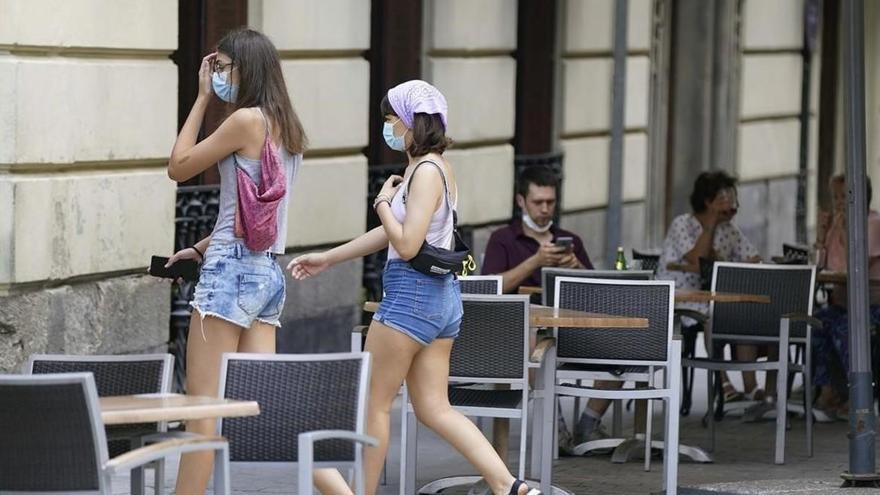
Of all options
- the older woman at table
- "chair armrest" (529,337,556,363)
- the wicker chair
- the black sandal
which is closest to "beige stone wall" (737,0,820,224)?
the older woman at table

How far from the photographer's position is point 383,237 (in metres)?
7.49

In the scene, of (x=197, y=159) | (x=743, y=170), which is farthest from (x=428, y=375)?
(x=743, y=170)

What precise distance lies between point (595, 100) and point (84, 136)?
25.4 feet

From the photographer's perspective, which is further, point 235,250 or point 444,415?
point 444,415

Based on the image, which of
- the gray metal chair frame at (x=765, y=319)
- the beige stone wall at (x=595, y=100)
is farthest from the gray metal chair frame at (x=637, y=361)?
the beige stone wall at (x=595, y=100)

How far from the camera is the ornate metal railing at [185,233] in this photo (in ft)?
37.5

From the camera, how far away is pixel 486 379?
325 inches

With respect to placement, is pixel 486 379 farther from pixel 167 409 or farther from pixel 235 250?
pixel 167 409

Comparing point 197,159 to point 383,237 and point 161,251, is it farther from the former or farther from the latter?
point 161,251

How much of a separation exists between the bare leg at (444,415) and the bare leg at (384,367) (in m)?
0.08

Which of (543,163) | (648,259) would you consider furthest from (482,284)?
(543,163)

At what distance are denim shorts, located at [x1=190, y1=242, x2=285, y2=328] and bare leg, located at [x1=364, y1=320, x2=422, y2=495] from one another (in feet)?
1.47

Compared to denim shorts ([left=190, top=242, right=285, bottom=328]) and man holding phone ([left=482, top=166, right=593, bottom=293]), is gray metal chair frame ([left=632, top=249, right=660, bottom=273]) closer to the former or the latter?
man holding phone ([left=482, top=166, right=593, bottom=293])

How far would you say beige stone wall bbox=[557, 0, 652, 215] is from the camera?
17016 mm
